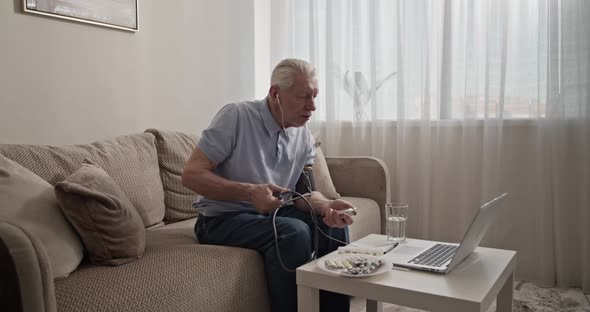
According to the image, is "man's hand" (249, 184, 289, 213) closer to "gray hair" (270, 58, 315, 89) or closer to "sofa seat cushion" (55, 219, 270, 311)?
"sofa seat cushion" (55, 219, 270, 311)

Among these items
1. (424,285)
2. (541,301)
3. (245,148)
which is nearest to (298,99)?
(245,148)

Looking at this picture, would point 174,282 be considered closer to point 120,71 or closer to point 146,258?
point 146,258

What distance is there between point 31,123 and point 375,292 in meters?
1.43

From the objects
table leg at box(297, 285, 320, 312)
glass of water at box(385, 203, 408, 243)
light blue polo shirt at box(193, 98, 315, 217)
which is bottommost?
table leg at box(297, 285, 320, 312)

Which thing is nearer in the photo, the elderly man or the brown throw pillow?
the brown throw pillow

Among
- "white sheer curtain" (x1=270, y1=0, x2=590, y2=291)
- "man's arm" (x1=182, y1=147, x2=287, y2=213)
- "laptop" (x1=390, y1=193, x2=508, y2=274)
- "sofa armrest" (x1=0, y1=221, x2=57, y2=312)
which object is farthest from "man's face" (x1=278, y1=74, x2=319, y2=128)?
"white sheer curtain" (x1=270, y1=0, x2=590, y2=291)

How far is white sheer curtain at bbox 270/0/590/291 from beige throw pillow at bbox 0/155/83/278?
6.22ft

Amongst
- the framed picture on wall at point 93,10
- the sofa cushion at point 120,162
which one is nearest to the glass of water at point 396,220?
the sofa cushion at point 120,162

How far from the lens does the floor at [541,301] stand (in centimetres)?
200

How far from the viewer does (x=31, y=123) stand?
70.3 inches

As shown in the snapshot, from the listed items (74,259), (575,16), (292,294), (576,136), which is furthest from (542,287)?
(74,259)

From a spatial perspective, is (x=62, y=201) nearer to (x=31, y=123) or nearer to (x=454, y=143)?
(x=31, y=123)

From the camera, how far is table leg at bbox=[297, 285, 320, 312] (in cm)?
121

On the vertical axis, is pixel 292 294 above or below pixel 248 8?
below
